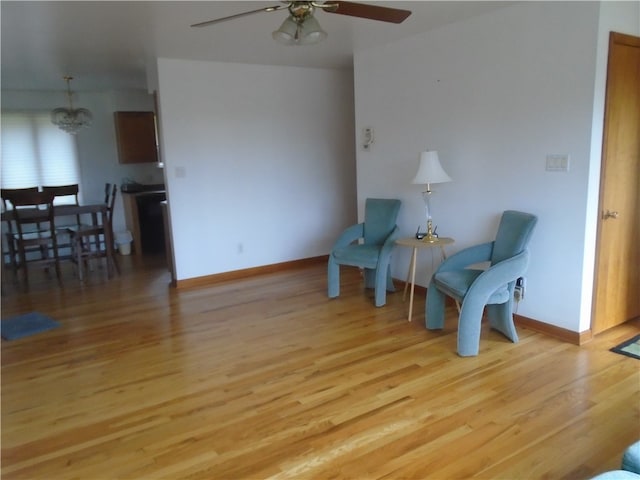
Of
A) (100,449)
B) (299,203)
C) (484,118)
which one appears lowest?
(100,449)

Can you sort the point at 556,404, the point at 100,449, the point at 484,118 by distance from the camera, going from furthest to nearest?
1. the point at 484,118
2. the point at 556,404
3. the point at 100,449

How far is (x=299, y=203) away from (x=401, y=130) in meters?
1.73

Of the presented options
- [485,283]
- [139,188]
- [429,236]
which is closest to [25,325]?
[139,188]

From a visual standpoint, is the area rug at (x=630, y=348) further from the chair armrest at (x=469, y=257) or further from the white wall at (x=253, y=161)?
the white wall at (x=253, y=161)

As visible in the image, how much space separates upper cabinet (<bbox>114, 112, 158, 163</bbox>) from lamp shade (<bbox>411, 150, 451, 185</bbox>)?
4.62 meters

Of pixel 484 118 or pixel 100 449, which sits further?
pixel 484 118

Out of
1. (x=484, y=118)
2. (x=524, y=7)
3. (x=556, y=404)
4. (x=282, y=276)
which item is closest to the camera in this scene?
(x=556, y=404)

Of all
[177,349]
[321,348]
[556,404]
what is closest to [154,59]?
[177,349]

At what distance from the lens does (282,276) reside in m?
5.37

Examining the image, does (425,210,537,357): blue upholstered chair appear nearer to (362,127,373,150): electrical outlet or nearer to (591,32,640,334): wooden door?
(591,32,640,334): wooden door

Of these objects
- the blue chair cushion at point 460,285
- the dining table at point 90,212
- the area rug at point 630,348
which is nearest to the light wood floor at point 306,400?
the area rug at point 630,348

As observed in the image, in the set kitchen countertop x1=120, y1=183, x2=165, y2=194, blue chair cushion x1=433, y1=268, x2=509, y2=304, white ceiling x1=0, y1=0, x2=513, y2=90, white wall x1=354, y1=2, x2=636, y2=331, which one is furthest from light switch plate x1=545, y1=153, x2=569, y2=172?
kitchen countertop x1=120, y1=183, x2=165, y2=194

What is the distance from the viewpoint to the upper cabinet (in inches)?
273

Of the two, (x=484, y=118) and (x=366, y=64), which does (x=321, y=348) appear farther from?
(x=366, y=64)
